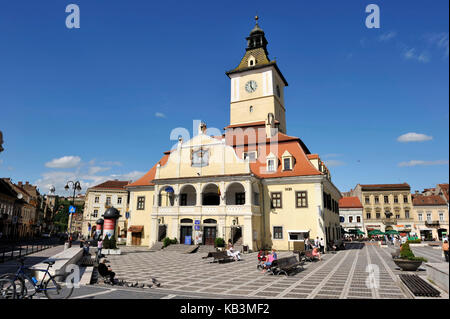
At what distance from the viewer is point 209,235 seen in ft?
111

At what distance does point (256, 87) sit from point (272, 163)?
1730 centimetres

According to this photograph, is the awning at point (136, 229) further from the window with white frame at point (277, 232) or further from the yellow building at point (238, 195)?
the window with white frame at point (277, 232)

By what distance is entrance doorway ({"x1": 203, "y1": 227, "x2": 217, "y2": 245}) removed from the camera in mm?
33531

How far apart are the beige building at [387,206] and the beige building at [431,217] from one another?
4.63ft

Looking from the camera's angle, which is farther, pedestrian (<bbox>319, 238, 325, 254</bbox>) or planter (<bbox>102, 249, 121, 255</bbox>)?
pedestrian (<bbox>319, 238, 325, 254</bbox>)

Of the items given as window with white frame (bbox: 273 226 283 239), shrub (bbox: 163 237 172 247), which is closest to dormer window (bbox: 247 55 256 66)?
window with white frame (bbox: 273 226 283 239)

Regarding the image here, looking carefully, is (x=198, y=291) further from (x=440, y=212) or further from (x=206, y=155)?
(x=440, y=212)

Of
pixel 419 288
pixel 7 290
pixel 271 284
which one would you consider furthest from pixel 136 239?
pixel 419 288

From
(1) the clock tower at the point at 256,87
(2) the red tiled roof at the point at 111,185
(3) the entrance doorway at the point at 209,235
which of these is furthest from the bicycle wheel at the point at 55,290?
(2) the red tiled roof at the point at 111,185

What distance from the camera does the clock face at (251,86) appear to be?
4828 centimetres

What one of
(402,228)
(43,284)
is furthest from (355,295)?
(402,228)

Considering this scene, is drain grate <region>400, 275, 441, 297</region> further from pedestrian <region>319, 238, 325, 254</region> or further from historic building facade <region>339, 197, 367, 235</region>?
historic building facade <region>339, 197, 367, 235</region>

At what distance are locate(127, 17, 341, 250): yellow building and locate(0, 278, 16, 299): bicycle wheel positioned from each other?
24.6 metres

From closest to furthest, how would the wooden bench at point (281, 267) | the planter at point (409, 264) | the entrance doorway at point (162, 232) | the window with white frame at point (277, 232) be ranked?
the wooden bench at point (281, 267) < the planter at point (409, 264) < the window with white frame at point (277, 232) < the entrance doorway at point (162, 232)
